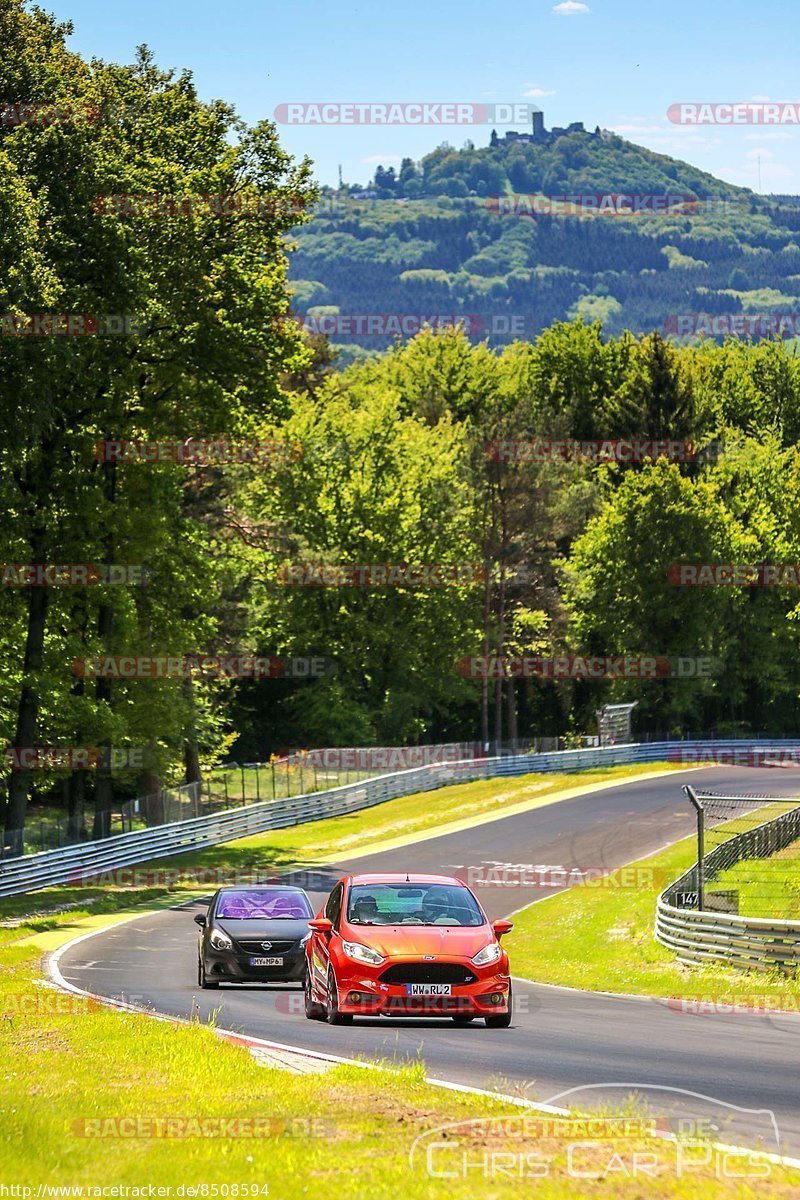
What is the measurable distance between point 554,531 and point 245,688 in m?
19.2

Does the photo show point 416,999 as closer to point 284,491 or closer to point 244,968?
point 244,968

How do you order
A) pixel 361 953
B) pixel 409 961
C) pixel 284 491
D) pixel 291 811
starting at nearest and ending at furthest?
1. pixel 409 961
2. pixel 361 953
3. pixel 291 811
4. pixel 284 491

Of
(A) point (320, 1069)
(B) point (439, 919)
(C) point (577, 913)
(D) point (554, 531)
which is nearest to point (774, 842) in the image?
(C) point (577, 913)

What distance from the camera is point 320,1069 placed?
13.4 m

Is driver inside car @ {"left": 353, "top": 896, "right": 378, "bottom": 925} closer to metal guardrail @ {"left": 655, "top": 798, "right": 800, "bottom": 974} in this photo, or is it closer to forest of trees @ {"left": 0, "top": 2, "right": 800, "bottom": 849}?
metal guardrail @ {"left": 655, "top": 798, "right": 800, "bottom": 974}

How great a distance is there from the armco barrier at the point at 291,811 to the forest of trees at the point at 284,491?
2392 mm

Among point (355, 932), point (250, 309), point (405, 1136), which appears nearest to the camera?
point (405, 1136)

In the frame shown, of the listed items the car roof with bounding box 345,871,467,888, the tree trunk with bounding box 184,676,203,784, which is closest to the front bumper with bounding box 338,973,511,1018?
the car roof with bounding box 345,871,467,888

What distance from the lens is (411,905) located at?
699 inches

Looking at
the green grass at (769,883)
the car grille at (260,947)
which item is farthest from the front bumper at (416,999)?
the green grass at (769,883)

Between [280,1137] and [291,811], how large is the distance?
158ft

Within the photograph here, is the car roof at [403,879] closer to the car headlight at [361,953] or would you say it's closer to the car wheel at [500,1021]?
the car headlight at [361,953]

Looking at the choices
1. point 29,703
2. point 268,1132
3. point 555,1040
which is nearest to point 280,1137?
point 268,1132

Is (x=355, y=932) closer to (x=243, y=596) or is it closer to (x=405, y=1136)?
(x=405, y=1136)
